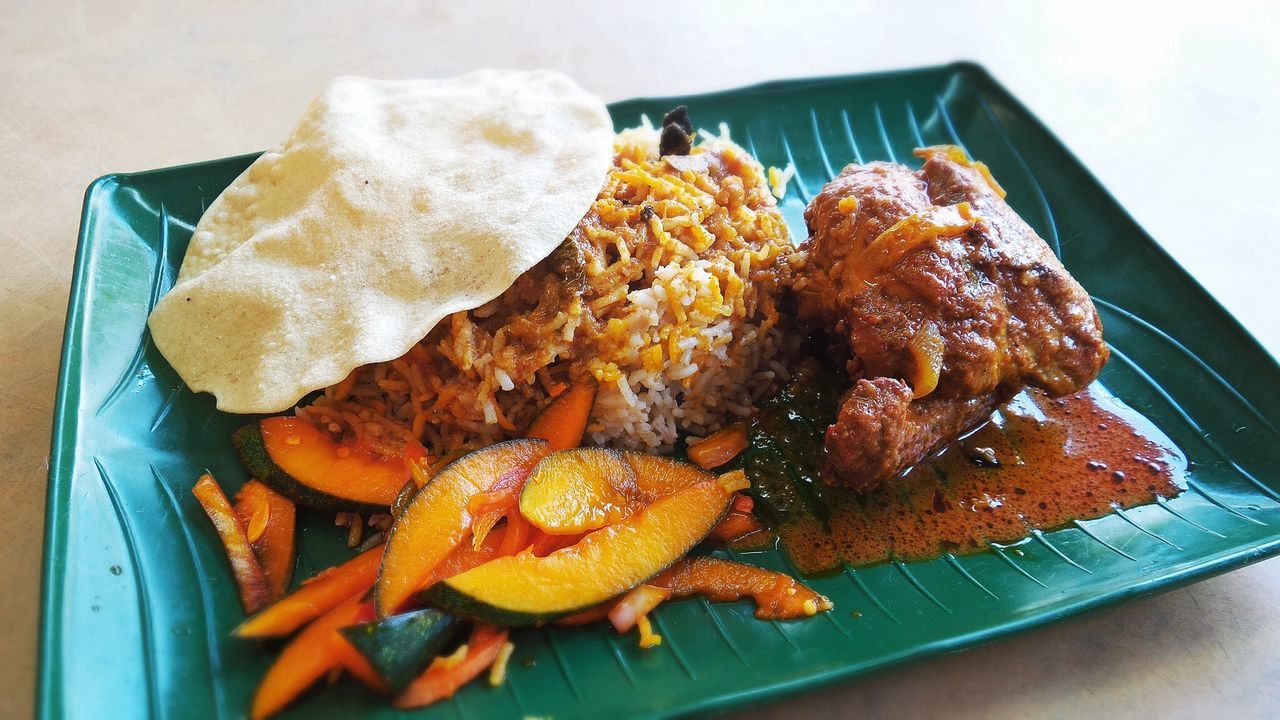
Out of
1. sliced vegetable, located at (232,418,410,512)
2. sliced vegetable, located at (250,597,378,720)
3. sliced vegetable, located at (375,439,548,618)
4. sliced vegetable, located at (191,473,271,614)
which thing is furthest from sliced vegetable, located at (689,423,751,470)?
sliced vegetable, located at (191,473,271,614)

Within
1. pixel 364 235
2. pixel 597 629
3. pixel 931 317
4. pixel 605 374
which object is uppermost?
pixel 931 317

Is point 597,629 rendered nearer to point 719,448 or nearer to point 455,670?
point 455,670

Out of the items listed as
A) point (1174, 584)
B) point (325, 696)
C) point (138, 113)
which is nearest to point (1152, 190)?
point (1174, 584)

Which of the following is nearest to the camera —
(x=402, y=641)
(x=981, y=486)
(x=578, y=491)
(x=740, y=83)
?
(x=402, y=641)

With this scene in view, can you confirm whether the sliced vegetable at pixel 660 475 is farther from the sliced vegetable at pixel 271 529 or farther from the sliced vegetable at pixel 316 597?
the sliced vegetable at pixel 271 529

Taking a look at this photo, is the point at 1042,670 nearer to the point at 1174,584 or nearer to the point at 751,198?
the point at 1174,584

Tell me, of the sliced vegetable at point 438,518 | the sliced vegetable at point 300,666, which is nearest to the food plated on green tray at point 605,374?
the sliced vegetable at point 438,518

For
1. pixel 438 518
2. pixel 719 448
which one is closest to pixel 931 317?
pixel 719 448
